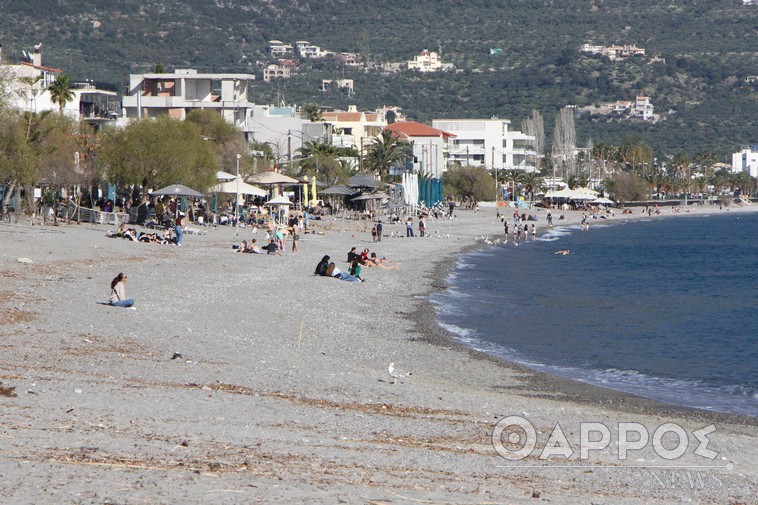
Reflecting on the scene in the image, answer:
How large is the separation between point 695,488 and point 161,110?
67.4 meters

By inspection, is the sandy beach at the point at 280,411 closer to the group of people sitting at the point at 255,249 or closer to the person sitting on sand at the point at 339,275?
the person sitting on sand at the point at 339,275

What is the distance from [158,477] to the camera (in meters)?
8.88

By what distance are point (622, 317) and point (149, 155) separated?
2412 centimetres

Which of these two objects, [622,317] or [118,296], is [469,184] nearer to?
[622,317]

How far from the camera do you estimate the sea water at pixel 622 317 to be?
64.6 feet

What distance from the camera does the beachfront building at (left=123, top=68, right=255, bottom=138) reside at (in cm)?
7350

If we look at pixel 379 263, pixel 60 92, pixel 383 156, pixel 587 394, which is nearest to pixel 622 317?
pixel 379 263

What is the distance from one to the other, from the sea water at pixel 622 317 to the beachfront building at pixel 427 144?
4104 cm

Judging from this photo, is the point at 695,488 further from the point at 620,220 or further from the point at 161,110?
the point at 620,220

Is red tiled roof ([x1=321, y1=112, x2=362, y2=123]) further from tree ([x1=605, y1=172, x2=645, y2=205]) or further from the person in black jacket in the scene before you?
the person in black jacket

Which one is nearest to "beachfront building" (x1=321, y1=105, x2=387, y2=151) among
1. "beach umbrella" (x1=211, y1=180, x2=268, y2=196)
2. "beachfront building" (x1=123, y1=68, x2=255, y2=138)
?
"beachfront building" (x1=123, y1=68, x2=255, y2=138)

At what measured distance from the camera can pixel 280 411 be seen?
1262 centimetres

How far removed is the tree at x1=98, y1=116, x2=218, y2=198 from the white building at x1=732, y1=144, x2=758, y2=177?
161581 millimetres

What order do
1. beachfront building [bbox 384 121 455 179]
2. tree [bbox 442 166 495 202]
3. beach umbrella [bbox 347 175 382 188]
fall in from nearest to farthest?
beach umbrella [bbox 347 175 382 188], beachfront building [bbox 384 121 455 179], tree [bbox 442 166 495 202]
